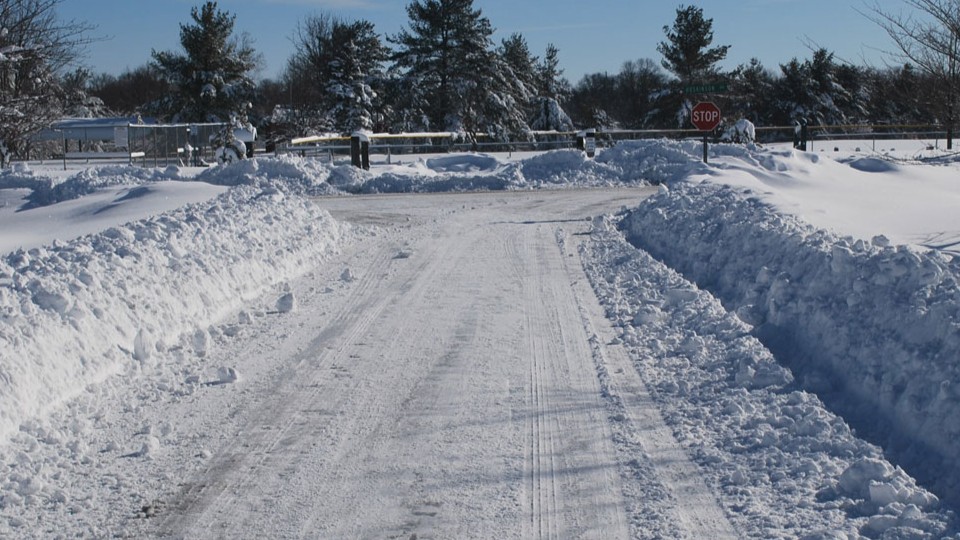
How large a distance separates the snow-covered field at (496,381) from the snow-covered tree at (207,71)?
39781 millimetres

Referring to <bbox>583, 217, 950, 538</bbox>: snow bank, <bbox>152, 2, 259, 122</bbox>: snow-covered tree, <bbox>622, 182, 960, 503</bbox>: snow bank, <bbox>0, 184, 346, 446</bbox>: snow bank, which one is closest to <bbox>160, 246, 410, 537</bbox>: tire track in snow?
<bbox>0, 184, 346, 446</bbox>: snow bank

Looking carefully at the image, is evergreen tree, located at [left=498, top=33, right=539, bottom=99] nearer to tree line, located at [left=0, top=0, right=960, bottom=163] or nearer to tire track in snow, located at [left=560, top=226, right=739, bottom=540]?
tree line, located at [left=0, top=0, right=960, bottom=163]

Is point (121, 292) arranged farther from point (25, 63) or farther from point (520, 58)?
point (520, 58)

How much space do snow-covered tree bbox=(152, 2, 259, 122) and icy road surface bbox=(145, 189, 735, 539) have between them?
4320 cm

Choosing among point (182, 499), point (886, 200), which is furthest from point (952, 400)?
point (886, 200)

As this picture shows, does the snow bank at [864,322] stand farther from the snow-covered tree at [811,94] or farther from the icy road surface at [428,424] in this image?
the snow-covered tree at [811,94]

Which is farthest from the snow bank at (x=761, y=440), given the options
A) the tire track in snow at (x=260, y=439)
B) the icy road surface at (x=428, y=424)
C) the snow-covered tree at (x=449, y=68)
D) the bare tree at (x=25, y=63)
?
the snow-covered tree at (x=449, y=68)

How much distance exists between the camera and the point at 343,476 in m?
5.48

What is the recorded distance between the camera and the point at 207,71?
172 feet

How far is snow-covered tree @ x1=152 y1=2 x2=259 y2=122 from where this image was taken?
2045 inches

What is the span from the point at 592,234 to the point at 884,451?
10942mm

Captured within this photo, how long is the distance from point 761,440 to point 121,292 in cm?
572

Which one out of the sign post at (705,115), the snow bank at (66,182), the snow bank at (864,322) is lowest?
the snow bank at (864,322)

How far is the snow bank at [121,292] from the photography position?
6820 millimetres
